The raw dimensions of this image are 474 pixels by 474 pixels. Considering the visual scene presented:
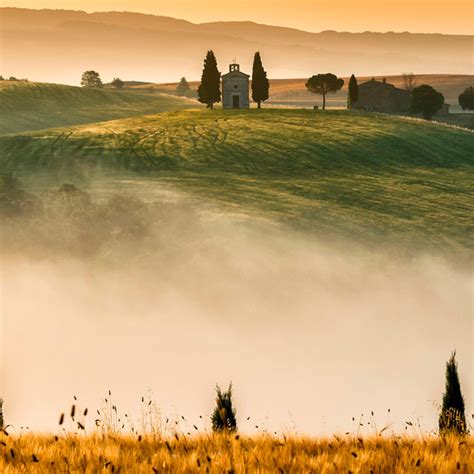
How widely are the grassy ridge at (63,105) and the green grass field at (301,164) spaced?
3779 centimetres

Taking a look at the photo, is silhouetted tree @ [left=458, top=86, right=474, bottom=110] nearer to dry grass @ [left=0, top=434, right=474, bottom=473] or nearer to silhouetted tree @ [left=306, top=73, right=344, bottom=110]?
Result: silhouetted tree @ [left=306, top=73, right=344, bottom=110]

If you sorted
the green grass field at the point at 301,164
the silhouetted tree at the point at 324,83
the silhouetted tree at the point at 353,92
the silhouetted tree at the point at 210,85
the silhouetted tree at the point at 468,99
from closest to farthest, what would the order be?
the green grass field at the point at 301,164, the silhouetted tree at the point at 210,85, the silhouetted tree at the point at 353,92, the silhouetted tree at the point at 324,83, the silhouetted tree at the point at 468,99

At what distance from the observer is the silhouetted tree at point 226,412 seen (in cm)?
1206

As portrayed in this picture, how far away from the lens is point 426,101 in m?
127

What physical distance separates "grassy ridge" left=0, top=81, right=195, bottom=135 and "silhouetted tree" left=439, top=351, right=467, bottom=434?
12475 cm

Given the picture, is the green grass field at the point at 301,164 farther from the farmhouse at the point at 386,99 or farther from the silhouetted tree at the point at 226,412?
the silhouetted tree at the point at 226,412

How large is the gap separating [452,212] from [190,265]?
25003 millimetres

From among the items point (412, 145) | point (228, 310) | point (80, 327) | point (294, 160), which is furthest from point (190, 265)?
point (412, 145)

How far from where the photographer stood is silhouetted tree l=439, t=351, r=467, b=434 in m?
12.9

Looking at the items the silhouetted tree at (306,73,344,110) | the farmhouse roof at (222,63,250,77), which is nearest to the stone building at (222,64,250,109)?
the farmhouse roof at (222,63,250,77)

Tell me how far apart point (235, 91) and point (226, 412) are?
4475 inches

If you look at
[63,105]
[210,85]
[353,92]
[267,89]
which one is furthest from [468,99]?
[63,105]

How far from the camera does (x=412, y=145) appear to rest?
312ft

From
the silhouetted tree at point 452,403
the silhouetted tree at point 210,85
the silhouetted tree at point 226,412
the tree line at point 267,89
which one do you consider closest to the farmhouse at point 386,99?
the tree line at point 267,89
